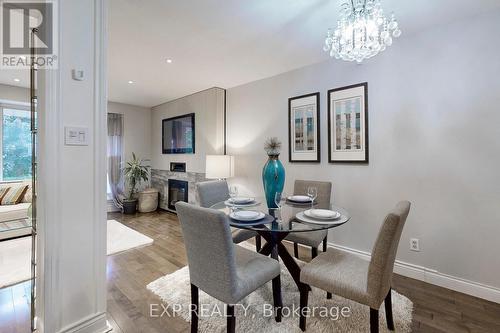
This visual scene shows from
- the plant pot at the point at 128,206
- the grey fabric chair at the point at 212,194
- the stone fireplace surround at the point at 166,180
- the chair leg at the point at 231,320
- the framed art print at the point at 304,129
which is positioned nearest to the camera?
the chair leg at the point at 231,320

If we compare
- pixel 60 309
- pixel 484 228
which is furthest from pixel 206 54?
pixel 484 228

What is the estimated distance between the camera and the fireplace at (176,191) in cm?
475

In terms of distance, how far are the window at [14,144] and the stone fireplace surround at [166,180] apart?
2268mm

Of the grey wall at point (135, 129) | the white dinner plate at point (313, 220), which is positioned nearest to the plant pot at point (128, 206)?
the grey wall at point (135, 129)

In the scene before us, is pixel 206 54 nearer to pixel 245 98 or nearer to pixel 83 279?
pixel 245 98

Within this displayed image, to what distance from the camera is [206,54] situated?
2721mm

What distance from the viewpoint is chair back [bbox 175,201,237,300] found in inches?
48.4

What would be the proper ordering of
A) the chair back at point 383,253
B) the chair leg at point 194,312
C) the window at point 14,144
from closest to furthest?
the chair back at point 383,253
the chair leg at point 194,312
the window at point 14,144

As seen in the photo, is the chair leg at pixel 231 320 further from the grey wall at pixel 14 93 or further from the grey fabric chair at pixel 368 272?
the grey wall at pixel 14 93

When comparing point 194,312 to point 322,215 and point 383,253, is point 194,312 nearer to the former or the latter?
point 322,215

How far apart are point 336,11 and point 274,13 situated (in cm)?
52

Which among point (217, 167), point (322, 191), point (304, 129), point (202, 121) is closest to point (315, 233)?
point (322, 191)

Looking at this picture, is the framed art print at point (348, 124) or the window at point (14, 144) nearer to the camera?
the framed art print at point (348, 124)

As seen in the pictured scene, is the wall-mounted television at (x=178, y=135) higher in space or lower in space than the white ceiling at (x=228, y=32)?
lower
